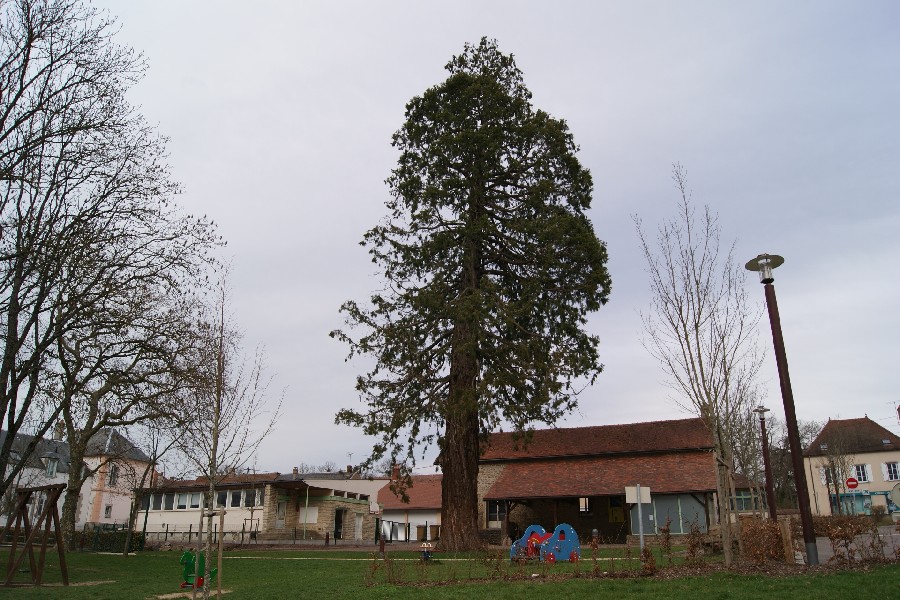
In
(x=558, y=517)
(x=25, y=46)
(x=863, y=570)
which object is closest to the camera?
(x=863, y=570)

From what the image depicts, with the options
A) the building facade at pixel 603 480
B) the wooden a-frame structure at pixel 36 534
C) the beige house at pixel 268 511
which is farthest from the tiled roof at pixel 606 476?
the wooden a-frame structure at pixel 36 534

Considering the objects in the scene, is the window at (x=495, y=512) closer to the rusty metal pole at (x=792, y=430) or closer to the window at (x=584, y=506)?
the window at (x=584, y=506)

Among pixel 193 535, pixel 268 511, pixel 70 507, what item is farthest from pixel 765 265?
pixel 193 535

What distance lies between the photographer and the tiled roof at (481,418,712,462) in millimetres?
31672

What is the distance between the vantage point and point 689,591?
32.7ft

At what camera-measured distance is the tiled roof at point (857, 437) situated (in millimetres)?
56344

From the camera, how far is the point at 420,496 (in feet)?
176

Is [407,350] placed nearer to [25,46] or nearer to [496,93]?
[496,93]

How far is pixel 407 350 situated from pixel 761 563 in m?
13.0

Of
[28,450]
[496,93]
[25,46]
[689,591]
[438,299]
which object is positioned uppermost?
[496,93]

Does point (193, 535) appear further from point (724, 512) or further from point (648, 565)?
point (724, 512)

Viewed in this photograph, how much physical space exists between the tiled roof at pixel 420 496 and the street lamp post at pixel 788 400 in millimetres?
39675

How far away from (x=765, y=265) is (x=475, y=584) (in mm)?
8280

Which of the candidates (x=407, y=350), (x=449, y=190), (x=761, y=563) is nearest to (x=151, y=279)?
(x=407, y=350)
